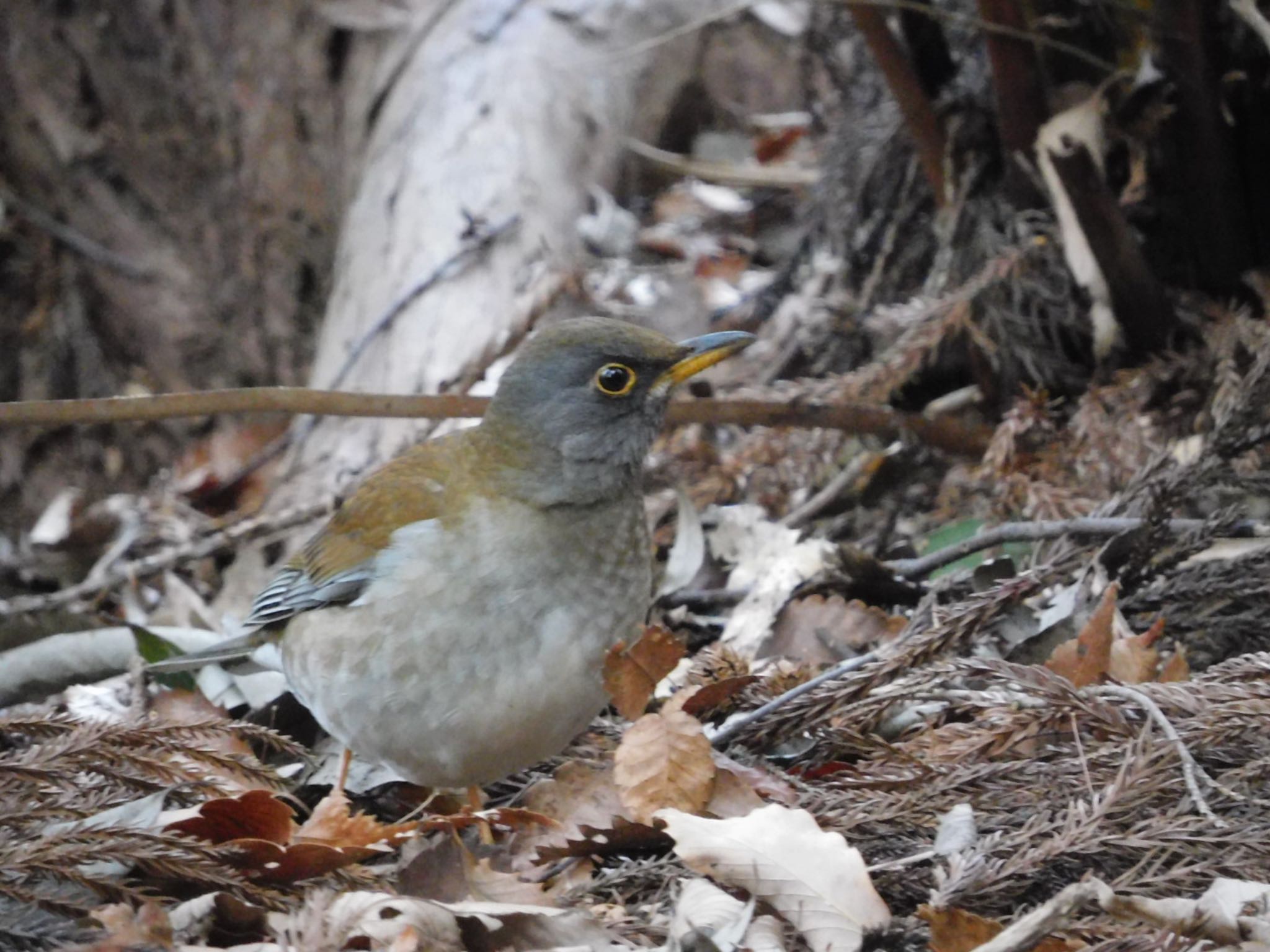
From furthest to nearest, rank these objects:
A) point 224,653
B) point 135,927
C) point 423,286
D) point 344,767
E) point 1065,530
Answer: point 423,286 < point 224,653 < point 344,767 < point 1065,530 < point 135,927

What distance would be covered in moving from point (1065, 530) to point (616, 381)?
1.26 meters

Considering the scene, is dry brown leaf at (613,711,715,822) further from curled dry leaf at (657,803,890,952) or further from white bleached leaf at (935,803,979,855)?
white bleached leaf at (935,803,979,855)

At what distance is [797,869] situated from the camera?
238 centimetres

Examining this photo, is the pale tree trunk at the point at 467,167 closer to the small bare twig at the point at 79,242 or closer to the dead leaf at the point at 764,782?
the small bare twig at the point at 79,242

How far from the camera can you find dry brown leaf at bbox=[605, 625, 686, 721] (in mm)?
3096

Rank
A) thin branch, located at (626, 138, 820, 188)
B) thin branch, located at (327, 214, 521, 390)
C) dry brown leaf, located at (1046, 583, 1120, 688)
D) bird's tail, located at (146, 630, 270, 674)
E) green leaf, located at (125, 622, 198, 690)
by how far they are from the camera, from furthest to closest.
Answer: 1. thin branch, located at (626, 138, 820, 188)
2. thin branch, located at (327, 214, 521, 390)
3. green leaf, located at (125, 622, 198, 690)
4. bird's tail, located at (146, 630, 270, 674)
5. dry brown leaf, located at (1046, 583, 1120, 688)

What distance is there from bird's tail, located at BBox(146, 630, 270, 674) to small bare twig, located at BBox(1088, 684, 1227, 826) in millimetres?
2515

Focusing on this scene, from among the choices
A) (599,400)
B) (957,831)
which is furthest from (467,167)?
(957,831)

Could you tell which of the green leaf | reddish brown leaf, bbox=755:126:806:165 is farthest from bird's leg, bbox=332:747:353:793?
reddish brown leaf, bbox=755:126:806:165

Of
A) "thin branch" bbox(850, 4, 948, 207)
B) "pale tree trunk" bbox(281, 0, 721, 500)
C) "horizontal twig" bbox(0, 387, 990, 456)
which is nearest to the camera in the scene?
"horizontal twig" bbox(0, 387, 990, 456)

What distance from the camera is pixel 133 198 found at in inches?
304

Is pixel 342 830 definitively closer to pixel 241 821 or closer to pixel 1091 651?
pixel 241 821

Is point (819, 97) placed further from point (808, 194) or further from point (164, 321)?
point (164, 321)

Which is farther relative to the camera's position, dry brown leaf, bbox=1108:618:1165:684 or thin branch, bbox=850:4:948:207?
thin branch, bbox=850:4:948:207
